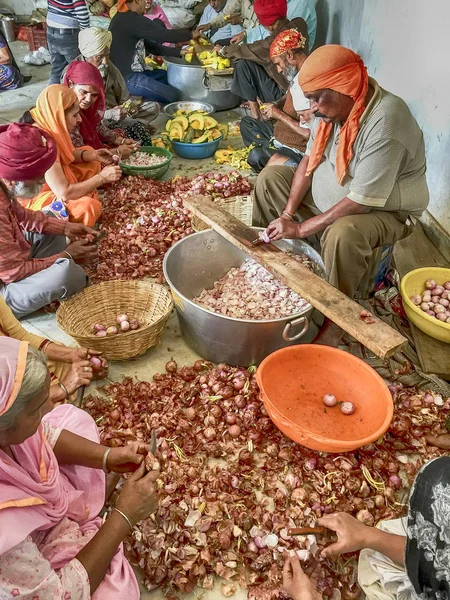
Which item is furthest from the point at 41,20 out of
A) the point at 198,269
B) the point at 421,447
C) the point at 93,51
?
the point at 421,447

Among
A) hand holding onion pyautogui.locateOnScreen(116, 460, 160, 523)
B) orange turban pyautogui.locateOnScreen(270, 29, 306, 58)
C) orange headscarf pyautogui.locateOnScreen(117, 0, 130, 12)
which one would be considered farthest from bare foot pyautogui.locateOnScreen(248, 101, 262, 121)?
hand holding onion pyautogui.locateOnScreen(116, 460, 160, 523)

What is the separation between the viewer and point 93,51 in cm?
437

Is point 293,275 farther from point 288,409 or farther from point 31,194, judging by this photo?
point 31,194

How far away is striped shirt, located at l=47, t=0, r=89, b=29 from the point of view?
194 inches

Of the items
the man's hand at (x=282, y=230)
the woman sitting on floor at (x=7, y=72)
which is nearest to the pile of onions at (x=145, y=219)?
the man's hand at (x=282, y=230)

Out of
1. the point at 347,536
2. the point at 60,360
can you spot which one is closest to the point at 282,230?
the point at 60,360

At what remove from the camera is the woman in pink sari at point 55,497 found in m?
1.21

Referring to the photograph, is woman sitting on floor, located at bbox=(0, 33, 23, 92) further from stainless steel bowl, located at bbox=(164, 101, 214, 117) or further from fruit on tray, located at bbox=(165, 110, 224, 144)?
fruit on tray, located at bbox=(165, 110, 224, 144)

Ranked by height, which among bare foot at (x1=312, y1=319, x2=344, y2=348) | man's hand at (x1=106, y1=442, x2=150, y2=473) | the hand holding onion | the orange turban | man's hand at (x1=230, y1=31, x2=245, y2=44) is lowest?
bare foot at (x1=312, y1=319, x2=344, y2=348)

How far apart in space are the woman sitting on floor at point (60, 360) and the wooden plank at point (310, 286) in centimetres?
97

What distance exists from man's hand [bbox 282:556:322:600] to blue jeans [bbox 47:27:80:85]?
512 centimetres

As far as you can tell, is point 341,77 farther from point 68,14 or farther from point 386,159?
point 68,14

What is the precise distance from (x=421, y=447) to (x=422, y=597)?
94 centimetres

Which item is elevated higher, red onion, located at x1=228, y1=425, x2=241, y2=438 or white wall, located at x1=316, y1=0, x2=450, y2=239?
white wall, located at x1=316, y1=0, x2=450, y2=239
